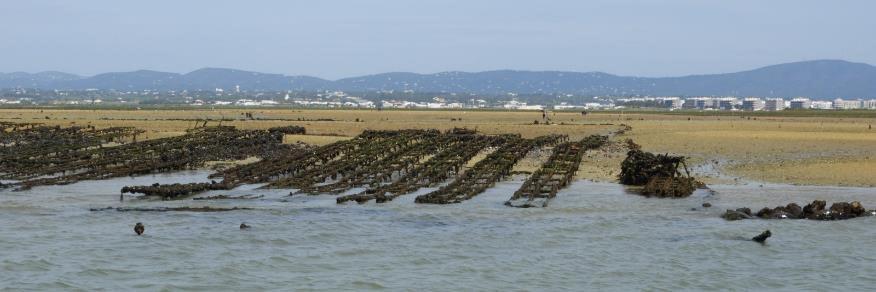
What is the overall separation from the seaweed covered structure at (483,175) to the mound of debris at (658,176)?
3732 millimetres

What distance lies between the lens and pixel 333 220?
18984 mm

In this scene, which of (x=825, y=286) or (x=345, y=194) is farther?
(x=345, y=194)

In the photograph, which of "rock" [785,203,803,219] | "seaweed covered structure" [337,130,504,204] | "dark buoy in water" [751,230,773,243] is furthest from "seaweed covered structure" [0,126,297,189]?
"rock" [785,203,803,219]

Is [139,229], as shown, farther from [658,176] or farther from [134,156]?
[134,156]

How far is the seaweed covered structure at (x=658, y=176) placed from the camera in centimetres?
2344

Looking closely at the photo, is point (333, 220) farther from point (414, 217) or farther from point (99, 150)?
point (99, 150)

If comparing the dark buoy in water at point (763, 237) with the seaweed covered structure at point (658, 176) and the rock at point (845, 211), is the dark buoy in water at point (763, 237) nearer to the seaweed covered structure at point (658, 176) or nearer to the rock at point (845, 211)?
the rock at point (845, 211)

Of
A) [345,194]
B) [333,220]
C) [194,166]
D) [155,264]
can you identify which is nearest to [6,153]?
[194,166]

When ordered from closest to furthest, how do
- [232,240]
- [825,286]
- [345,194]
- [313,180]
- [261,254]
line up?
[825,286] < [261,254] < [232,240] < [345,194] < [313,180]

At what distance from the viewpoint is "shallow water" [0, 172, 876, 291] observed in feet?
45.5

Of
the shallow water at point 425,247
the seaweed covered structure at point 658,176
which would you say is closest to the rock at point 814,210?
the shallow water at point 425,247

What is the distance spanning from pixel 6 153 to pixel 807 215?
27477mm

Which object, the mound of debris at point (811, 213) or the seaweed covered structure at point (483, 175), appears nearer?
the mound of debris at point (811, 213)

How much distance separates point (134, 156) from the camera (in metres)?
33.6
